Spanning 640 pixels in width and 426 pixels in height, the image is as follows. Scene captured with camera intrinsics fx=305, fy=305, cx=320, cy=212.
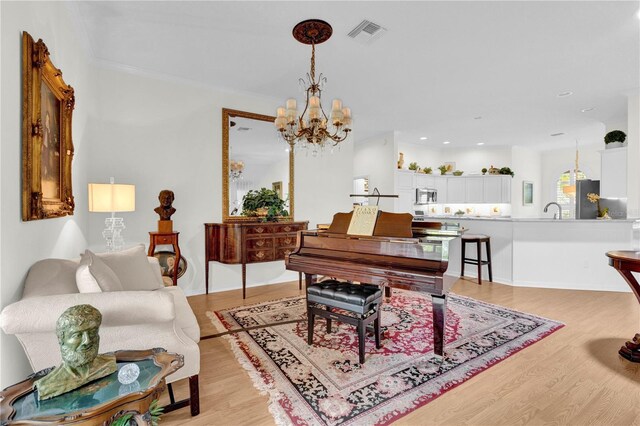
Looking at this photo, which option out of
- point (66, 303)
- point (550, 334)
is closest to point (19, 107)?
point (66, 303)

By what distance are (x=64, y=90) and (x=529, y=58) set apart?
4.59m

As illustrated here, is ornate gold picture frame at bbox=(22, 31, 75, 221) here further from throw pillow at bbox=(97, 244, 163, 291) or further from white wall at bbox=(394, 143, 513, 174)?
white wall at bbox=(394, 143, 513, 174)

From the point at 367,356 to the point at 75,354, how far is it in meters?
1.87

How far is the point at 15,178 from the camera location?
153cm

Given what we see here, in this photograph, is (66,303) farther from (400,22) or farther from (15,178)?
(400,22)

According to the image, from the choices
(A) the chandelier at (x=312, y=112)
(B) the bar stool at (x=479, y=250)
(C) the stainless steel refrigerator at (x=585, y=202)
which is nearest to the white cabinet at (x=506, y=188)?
(C) the stainless steel refrigerator at (x=585, y=202)

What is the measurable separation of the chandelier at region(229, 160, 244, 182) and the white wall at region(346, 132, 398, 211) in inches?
117

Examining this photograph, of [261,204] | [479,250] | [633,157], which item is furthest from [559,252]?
[261,204]

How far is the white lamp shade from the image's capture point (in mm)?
2766

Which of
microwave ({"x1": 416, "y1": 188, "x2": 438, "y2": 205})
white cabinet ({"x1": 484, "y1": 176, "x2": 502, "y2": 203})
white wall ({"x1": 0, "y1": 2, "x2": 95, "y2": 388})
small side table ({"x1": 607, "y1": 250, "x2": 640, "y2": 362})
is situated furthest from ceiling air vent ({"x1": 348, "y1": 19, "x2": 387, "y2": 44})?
white cabinet ({"x1": 484, "y1": 176, "x2": 502, "y2": 203})

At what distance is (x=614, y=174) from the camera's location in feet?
16.2

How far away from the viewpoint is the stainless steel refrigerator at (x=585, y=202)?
5.31m

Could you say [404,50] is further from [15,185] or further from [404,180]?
[404,180]

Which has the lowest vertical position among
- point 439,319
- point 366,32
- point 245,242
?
point 439,319
